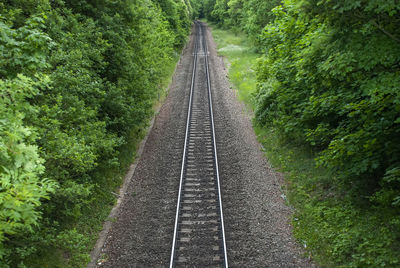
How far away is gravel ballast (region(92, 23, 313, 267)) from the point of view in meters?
8.43

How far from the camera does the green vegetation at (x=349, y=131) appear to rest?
6129 mm

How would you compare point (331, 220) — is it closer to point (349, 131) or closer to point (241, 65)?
point (349, 131)

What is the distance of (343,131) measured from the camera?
27.7ft

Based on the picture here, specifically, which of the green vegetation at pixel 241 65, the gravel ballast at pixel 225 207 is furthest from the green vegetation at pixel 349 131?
the green vegetation at pixel 241 65

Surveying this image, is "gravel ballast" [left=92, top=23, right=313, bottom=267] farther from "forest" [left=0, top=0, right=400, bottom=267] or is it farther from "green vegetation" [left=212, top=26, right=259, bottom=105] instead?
"green vegetation" [left=212, top=26, right=259, bottom=105]

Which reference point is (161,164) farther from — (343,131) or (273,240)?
(343,131)

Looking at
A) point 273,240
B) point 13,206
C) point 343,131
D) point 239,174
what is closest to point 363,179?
point 343,131

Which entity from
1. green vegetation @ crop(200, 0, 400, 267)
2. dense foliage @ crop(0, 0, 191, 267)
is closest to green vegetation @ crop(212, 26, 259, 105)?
dense foliage @ crop(0, 0, 191, 267)

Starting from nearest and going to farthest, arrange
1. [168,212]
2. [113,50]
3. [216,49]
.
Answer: [168,212]
[113,50]
[216,49]

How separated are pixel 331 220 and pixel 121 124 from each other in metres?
9.37

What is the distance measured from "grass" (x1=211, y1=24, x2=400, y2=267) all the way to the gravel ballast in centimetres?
44

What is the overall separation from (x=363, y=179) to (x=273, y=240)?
139 inches

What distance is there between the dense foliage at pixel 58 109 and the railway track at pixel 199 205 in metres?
2.77

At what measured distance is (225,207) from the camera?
1030 cm
